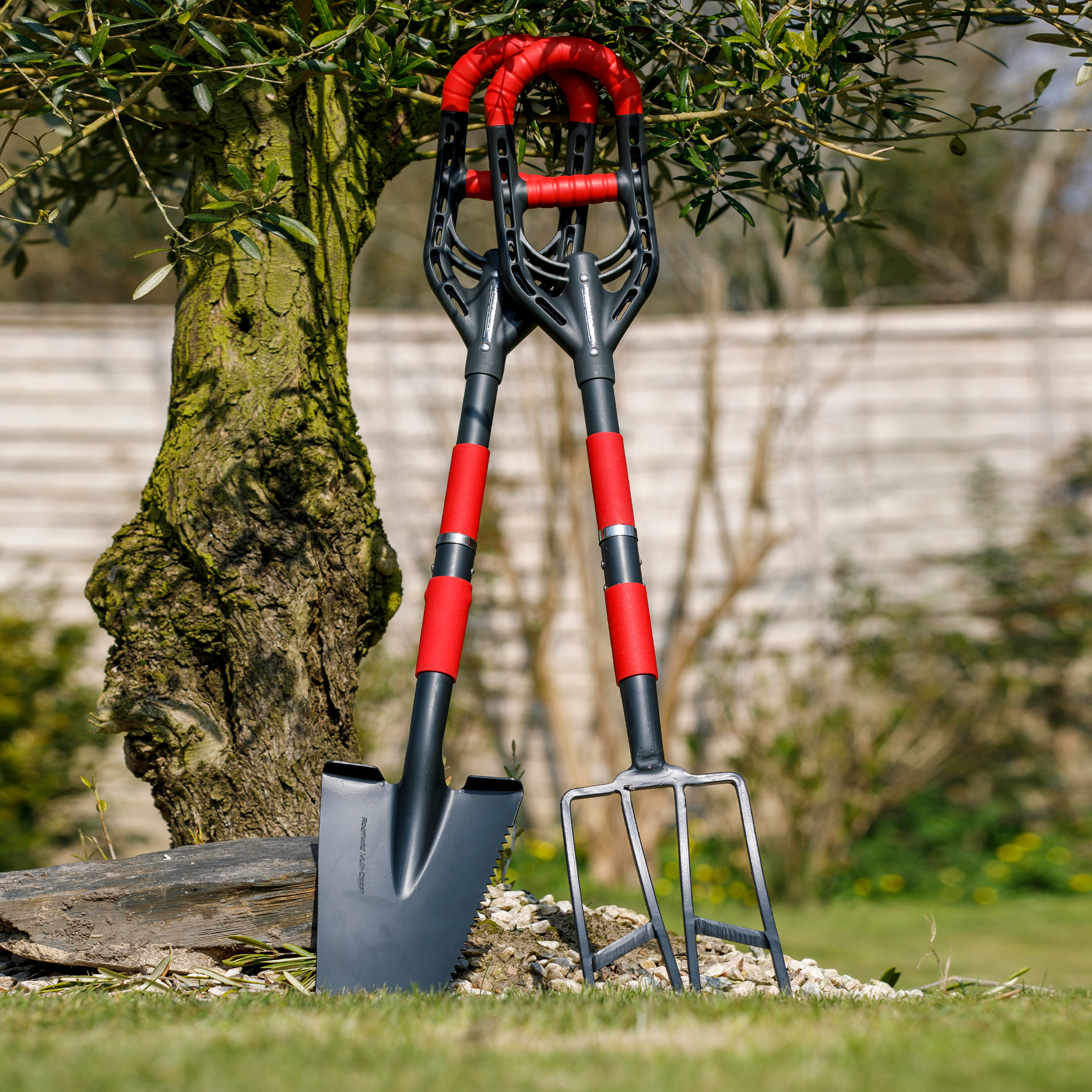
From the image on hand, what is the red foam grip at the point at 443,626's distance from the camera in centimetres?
211

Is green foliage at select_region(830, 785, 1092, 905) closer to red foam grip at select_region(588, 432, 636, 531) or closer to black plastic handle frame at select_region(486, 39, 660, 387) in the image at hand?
red foam grip at select_region(588, 432, 636, 531)

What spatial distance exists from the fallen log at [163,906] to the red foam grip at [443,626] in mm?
464

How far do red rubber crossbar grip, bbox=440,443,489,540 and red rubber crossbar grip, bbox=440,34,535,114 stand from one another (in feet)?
2.56

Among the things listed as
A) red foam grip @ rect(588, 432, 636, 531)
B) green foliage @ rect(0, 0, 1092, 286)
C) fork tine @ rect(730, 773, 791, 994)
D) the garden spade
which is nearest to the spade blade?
the garden spade

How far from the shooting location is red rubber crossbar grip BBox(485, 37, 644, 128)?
87.2 inches

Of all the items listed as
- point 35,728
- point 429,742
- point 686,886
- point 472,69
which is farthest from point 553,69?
point 35,728

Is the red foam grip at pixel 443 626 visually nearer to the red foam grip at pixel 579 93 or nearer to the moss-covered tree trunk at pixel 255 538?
the moss-covered tree trunk at pixel 255 538

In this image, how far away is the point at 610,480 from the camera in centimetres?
216

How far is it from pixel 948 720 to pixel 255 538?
13.1ft

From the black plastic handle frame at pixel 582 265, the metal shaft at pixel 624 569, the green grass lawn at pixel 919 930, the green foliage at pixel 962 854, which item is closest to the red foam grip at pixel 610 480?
the metal shaft at pixel 624 569

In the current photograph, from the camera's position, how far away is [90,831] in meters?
5.01

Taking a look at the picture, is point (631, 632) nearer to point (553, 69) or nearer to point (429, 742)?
point (429, 742)

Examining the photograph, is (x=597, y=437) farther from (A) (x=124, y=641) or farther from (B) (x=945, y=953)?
(B) (x=945, y=953)

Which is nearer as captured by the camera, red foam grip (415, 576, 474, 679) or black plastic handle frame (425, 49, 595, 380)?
red foam grip (415, 576, 474, 679)
